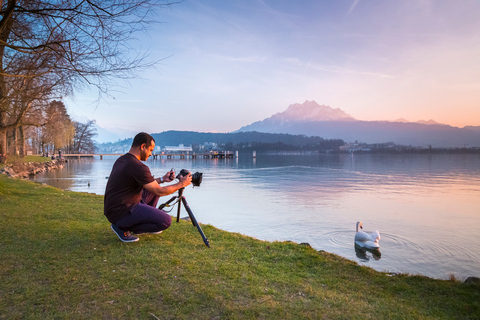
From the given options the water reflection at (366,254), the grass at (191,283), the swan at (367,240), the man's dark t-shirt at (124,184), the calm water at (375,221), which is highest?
the man's dark t-shirt at (124,184)

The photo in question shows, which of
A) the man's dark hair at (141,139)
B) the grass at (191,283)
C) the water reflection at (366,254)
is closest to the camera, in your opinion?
the grass at (191,283)

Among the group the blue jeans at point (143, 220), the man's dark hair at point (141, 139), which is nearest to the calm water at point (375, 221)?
the blue jeans at point (143, 220)

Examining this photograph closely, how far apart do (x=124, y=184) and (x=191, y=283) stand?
6.21ft

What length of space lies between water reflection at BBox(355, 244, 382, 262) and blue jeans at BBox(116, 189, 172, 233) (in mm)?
5711

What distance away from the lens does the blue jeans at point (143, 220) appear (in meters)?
5.33

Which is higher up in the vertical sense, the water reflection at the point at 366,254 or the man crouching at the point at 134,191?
the man crouching at the point at 134,191

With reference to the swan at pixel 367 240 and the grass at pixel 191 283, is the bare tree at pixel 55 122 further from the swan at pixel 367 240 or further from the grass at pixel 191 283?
the swan at pixel 367 240

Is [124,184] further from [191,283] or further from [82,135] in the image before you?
[82,135]

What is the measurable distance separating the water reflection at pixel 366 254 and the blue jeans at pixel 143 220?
18.7 feet

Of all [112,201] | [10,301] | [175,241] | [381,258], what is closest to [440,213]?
[381,258]

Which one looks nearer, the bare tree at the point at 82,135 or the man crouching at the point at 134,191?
the man crouching at the point at 134,191

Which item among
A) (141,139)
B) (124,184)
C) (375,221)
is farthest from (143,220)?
(375,221)

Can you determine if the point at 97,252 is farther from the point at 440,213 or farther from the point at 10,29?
the point at 440,213

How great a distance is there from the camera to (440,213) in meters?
16.2
